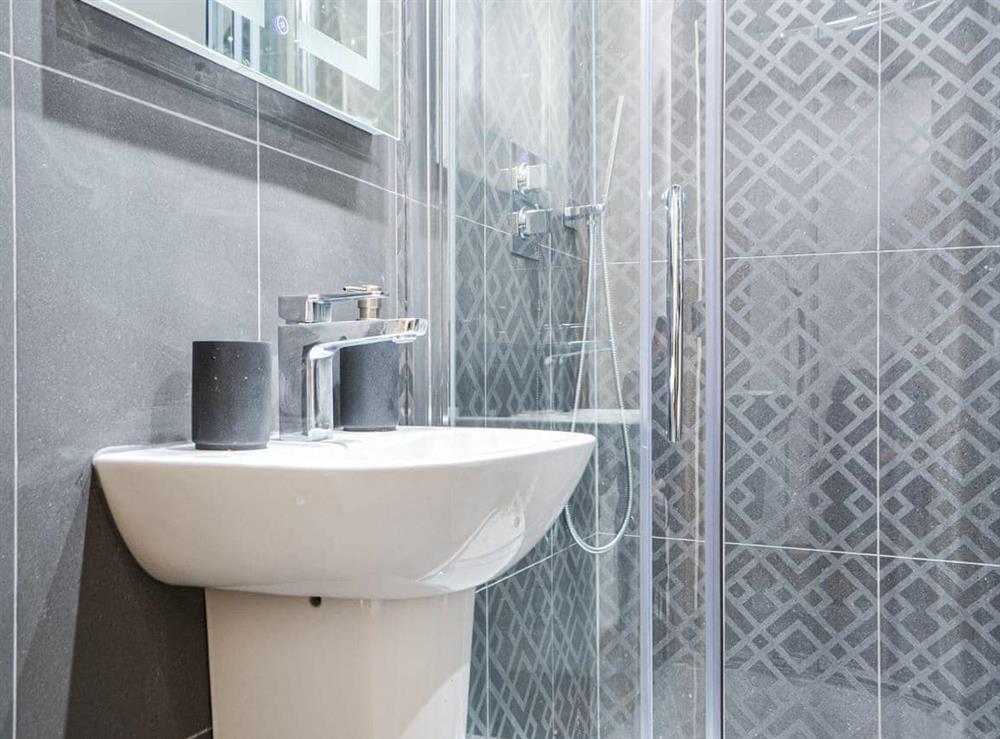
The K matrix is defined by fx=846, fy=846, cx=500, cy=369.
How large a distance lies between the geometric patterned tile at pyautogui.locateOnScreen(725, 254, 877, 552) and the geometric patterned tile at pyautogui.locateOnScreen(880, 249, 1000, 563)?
38 millimetres

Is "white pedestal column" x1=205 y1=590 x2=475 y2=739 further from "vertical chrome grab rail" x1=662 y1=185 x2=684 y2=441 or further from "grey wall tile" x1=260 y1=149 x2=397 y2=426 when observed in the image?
"vertical chrome grab rail" x1=662 y1=185 x2=684 y2=441

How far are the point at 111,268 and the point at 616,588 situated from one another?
0.87m

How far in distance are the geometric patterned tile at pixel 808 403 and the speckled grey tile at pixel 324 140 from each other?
66cm

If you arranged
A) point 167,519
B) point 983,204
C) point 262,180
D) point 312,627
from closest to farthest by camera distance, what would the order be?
1. point 167,519
2. point 312,627
3. point 262,180
4. point 983,204

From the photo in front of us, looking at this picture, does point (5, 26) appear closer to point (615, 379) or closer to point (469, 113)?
point (469, 113)

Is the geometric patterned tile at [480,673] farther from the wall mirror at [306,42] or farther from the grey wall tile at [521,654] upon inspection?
the wall mirror at [306,42]

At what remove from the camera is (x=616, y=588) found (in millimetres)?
1348

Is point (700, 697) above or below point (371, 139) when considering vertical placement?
below

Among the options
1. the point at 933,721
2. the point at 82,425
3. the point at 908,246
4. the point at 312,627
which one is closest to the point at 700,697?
the point at 933,721

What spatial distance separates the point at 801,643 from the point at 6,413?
1377 millimetres

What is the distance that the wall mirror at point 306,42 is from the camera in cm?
105

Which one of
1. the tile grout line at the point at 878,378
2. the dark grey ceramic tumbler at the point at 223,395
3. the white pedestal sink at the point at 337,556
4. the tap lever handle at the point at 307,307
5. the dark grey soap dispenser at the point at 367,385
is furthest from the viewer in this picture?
the tile grout line at the point at 878,378

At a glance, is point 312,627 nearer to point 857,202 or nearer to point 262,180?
point 262,180

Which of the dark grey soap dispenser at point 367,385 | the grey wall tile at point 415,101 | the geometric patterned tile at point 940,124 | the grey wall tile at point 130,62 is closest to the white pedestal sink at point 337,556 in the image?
the dark grey soap dispenser at point 367,385
